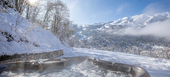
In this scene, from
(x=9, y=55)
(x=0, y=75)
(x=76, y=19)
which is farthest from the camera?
(x=76, y=19)

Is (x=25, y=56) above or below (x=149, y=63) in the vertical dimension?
above

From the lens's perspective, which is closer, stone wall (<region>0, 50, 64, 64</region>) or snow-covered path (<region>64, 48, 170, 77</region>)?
stone wall (<region>0, 50, 64, 64</region>)

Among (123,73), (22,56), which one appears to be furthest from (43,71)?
(123,73)

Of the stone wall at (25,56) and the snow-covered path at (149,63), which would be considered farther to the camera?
the snow-covered path at (149,63)

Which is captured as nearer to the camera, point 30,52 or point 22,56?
point 22,56

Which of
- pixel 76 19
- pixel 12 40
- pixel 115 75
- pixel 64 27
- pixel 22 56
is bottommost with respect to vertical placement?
pixel 115 75

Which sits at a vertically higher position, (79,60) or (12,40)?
(12,40)

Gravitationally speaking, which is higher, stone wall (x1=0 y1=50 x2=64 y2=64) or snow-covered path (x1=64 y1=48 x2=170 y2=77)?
stone wall (x1=0 y1=50 x2=64 y2=64)

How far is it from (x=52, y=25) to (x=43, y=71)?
8583 millimetres

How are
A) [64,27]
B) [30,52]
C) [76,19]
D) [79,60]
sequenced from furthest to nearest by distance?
1. [76,19]
2. [64,27]
3. [79,60]
4. [30,52]

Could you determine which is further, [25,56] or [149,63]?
[149,63]

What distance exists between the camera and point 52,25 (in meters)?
10.6

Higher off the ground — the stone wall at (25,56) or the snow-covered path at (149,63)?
the stone wall at (25,56)

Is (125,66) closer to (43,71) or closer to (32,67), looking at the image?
(43,71)
